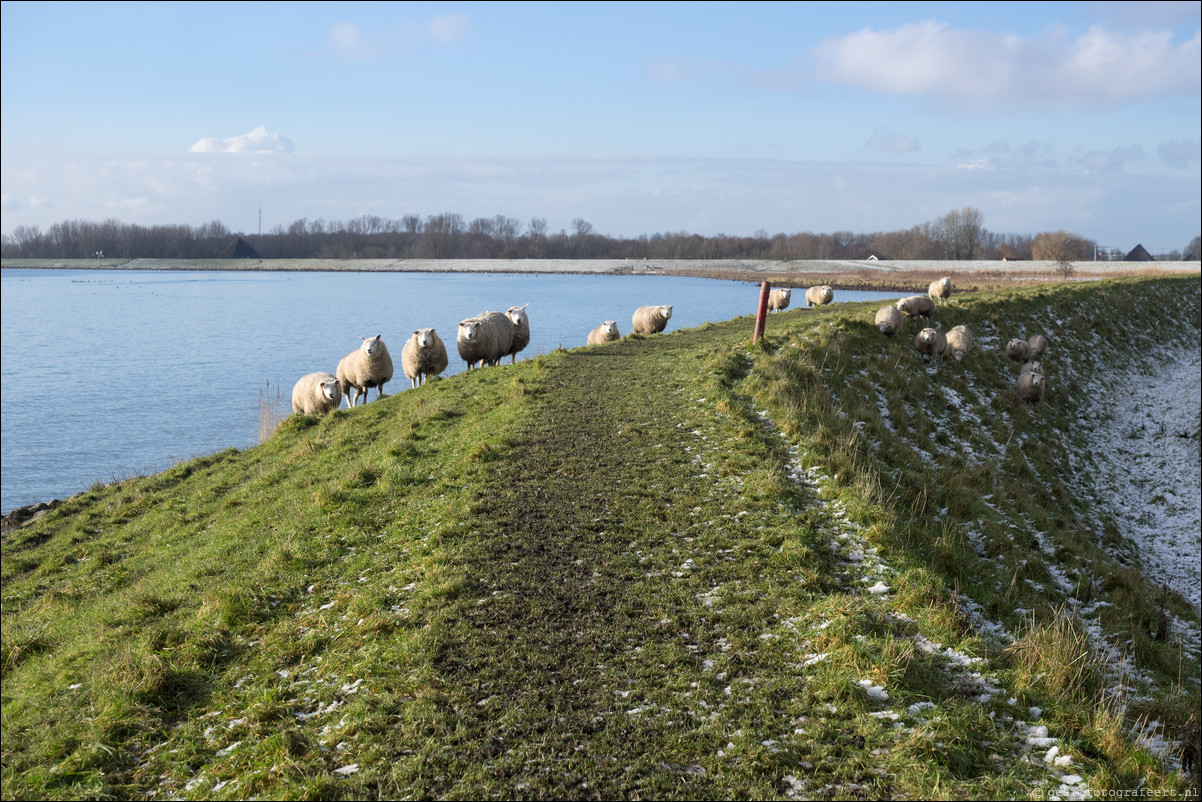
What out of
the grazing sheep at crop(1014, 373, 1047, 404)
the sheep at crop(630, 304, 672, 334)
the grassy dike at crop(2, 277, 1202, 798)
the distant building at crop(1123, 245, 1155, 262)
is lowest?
the grassy dike at crop(2, 277, 1202, 798)

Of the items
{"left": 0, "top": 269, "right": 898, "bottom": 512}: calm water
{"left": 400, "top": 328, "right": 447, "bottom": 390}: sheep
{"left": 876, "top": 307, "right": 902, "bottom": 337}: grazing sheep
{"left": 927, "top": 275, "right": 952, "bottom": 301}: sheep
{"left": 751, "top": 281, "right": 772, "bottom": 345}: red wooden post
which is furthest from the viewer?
{"left": 927, "top": 275, "right": 952, "bottom": 301}: sheep

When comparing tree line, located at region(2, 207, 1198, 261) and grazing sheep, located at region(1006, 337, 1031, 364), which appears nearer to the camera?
grazing sheep, located at region(1006, 337, 1031, 364)

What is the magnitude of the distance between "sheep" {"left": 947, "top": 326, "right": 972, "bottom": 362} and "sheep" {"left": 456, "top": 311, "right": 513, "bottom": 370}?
1280 cm

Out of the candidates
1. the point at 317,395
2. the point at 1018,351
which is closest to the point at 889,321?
the point at 1018,351

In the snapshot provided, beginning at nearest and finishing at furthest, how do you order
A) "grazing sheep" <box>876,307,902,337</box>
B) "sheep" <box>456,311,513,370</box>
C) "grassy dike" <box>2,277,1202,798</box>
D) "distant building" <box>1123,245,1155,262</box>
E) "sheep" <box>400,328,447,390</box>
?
"grassy dike" <box>2,277,1202,798</box> → "sheep" <box>400,328,447,390</box> → "sheep" <box>456,311,513,370</box> → "grazing sheep" <box>876,307,902,337</box> → "distant building" <box>1123,245,1155,262</box>

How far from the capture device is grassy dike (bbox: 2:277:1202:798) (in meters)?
4.55

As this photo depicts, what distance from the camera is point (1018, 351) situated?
2184 cm

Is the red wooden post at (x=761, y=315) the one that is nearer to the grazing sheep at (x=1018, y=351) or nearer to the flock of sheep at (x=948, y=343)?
the flock of sheep at (x=948, y=343)

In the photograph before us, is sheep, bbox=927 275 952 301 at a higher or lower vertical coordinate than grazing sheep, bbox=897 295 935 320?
higher

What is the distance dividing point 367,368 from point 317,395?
1475mm

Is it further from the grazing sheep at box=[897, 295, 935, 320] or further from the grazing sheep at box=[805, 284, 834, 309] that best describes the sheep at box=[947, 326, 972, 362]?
the grazing sheep at box=[805, 284, 834, 309]

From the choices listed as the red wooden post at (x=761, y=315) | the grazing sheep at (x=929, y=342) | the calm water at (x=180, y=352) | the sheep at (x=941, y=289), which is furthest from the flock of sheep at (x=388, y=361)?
the sheep at (x=941, y=289)

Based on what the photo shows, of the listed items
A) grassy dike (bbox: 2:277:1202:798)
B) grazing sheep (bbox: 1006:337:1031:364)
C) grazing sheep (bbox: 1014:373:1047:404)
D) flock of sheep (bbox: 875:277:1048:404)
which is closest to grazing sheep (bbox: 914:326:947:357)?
flock of sheep (bbox: 875:277:1048:404)

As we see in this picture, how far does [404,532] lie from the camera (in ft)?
27.1
